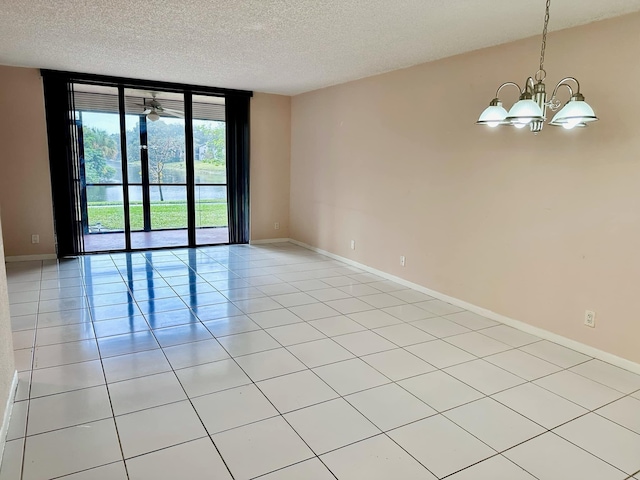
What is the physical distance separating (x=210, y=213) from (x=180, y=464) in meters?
5.27

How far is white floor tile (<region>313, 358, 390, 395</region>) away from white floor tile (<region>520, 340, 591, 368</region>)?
4.18 ft

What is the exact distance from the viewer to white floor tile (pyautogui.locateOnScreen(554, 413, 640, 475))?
1.98 m

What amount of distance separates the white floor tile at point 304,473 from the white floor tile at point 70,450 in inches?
28.5

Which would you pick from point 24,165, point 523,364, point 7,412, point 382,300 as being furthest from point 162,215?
point 523,364

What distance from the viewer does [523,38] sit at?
3389 millimetres

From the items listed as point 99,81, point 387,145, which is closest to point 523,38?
point 387,145

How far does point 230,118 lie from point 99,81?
184cm

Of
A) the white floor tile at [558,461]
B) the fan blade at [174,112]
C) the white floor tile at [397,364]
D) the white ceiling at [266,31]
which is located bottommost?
the white floor tile at [558,461]

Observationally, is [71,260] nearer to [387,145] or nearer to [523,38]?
[387,145]

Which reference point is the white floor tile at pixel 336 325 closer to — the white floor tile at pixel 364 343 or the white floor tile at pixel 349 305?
the white floor tile at pixel 364 343

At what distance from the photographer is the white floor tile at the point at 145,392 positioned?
2.31 metres

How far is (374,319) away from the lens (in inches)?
147

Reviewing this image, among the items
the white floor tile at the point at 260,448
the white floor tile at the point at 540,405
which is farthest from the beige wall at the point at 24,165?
the white floor tile at the point at 540,405

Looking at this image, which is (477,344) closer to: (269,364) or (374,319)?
(374,319)
